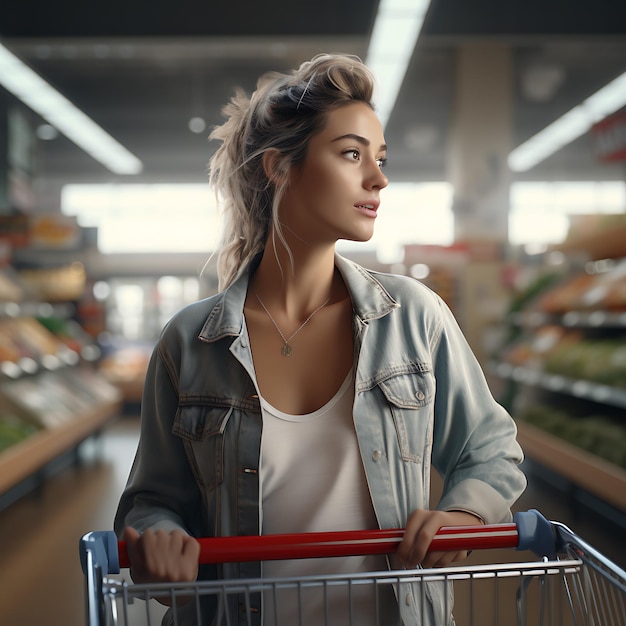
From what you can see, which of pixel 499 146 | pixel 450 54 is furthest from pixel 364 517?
pixel 450 54

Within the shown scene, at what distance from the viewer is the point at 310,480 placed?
1.37 metres

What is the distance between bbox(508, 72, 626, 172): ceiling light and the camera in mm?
10836

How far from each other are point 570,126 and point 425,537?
42.4ft

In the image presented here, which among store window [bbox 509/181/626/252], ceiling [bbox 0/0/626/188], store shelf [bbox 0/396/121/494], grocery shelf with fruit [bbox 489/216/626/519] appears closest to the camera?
grocery shelf with fruit [bbox 489/216/626/519]

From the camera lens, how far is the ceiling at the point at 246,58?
5754mm

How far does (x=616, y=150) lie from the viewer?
6.03m

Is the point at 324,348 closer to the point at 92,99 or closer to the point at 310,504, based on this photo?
the point at 310,504

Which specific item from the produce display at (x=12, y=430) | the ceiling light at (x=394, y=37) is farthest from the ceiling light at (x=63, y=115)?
the produce display at (x=12, y=430)

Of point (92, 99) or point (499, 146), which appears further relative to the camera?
point (92, 99)

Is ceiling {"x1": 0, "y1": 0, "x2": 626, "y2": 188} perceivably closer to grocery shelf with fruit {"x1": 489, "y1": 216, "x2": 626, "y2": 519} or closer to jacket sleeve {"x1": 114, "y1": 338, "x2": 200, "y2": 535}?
grocery shelf with fruit {"x1": 489, "y1": 216, "x2": 626, "y2": 519}

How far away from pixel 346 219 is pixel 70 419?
5544 mm

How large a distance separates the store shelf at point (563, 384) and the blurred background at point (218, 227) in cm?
2

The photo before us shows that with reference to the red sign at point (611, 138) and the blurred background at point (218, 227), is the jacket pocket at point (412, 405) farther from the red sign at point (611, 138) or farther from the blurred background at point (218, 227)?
the red sign at point (611, 138)

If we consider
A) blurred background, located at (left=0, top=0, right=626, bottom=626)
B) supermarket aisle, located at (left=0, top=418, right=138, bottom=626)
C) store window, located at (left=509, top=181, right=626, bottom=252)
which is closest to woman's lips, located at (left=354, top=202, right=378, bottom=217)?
supermarket aisle, located at (left=0, top=418, right=138, bottom=626)
